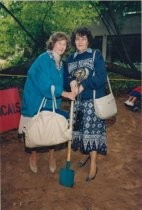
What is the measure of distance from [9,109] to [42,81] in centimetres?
238

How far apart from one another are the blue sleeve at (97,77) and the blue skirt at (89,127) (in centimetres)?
21

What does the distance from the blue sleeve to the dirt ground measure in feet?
4.09

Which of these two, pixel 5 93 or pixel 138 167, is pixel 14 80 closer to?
pixel 5 93

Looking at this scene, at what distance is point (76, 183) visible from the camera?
13.1ft

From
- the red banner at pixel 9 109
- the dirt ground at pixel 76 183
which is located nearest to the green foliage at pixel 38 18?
the red banner at pixel 9 109

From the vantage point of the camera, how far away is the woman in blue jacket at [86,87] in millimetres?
3844

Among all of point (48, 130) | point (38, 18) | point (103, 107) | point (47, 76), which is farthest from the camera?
point (38, 18)

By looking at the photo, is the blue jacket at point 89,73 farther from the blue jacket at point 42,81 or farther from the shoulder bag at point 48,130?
the shoulder bag at point 48,130

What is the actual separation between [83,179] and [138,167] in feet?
3.16

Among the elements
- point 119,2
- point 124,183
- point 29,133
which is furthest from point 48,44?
point 119,2

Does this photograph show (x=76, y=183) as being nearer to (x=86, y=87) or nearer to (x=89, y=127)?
(x=89, y=127)

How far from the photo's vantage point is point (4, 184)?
3.89 meters

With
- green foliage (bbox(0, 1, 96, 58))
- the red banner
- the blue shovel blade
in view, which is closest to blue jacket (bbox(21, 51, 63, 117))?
the blue shovel blade

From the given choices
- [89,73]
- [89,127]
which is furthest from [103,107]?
[89,73]
